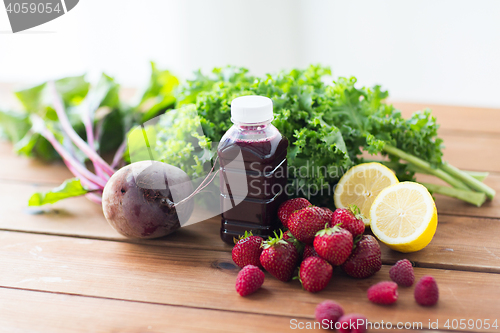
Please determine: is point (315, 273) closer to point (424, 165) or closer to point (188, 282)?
point (188, 282)

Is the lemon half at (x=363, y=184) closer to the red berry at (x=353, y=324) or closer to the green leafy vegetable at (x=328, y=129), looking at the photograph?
the green leafy vegetable at (x=328, y=129)

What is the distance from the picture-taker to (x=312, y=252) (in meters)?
1.22

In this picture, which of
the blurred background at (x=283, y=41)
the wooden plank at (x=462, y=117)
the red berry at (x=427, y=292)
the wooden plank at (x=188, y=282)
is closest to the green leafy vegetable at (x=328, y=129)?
the wooden plank at (x=188, y=282)

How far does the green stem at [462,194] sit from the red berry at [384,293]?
2.05ft

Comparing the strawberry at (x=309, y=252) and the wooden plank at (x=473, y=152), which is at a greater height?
the strawberry at (x=309, y=252)

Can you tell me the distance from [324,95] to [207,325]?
93cm

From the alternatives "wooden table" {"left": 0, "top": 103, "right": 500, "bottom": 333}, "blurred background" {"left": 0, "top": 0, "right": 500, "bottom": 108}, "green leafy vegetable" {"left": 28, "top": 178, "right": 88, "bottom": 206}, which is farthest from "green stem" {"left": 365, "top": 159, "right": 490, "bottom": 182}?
"blurred background" {"left": 0, "top": 0, "right": 500, "bottom": 108}

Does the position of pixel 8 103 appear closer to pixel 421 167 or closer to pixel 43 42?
pixel 43 42

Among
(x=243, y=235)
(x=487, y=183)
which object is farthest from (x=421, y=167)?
(x=243, y=235)

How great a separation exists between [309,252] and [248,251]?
0.58ft

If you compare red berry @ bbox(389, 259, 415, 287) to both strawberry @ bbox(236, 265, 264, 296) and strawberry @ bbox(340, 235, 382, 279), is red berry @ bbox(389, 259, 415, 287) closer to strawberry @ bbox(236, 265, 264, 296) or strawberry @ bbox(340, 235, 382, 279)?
strawberry @ bbox(340, 235, 382, 279)

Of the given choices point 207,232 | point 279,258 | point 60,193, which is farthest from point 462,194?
point 60,193

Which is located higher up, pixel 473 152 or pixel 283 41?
pixel 283 41

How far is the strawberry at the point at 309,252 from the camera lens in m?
1.22
